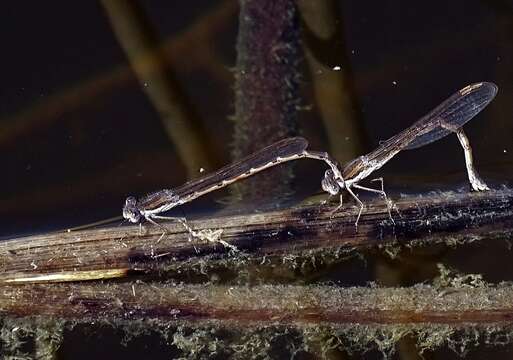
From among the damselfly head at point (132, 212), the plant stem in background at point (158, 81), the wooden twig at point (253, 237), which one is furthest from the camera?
the plant stem in background at point (158, 81)

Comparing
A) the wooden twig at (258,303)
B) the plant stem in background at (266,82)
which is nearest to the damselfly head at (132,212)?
the wooden twig at (258,303)

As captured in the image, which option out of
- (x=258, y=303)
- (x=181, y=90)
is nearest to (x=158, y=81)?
(x=181, y=90)

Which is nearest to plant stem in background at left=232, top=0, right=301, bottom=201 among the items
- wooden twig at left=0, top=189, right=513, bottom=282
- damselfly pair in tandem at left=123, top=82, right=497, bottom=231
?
damselfly pair in tandem at left=123, top=82, right=497, bottom=231

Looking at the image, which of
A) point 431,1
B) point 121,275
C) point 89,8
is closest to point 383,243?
point 121,275

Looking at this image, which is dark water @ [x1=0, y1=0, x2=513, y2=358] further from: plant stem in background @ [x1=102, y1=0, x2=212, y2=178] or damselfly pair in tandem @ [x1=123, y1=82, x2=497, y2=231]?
damselfly pair in tandem @ [x1=123, y1=82, x2=497, y2=231]

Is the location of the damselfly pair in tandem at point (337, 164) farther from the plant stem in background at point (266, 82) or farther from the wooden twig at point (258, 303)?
the wooden twig at point (258, 303)

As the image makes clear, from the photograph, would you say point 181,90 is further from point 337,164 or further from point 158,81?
point 337,164
